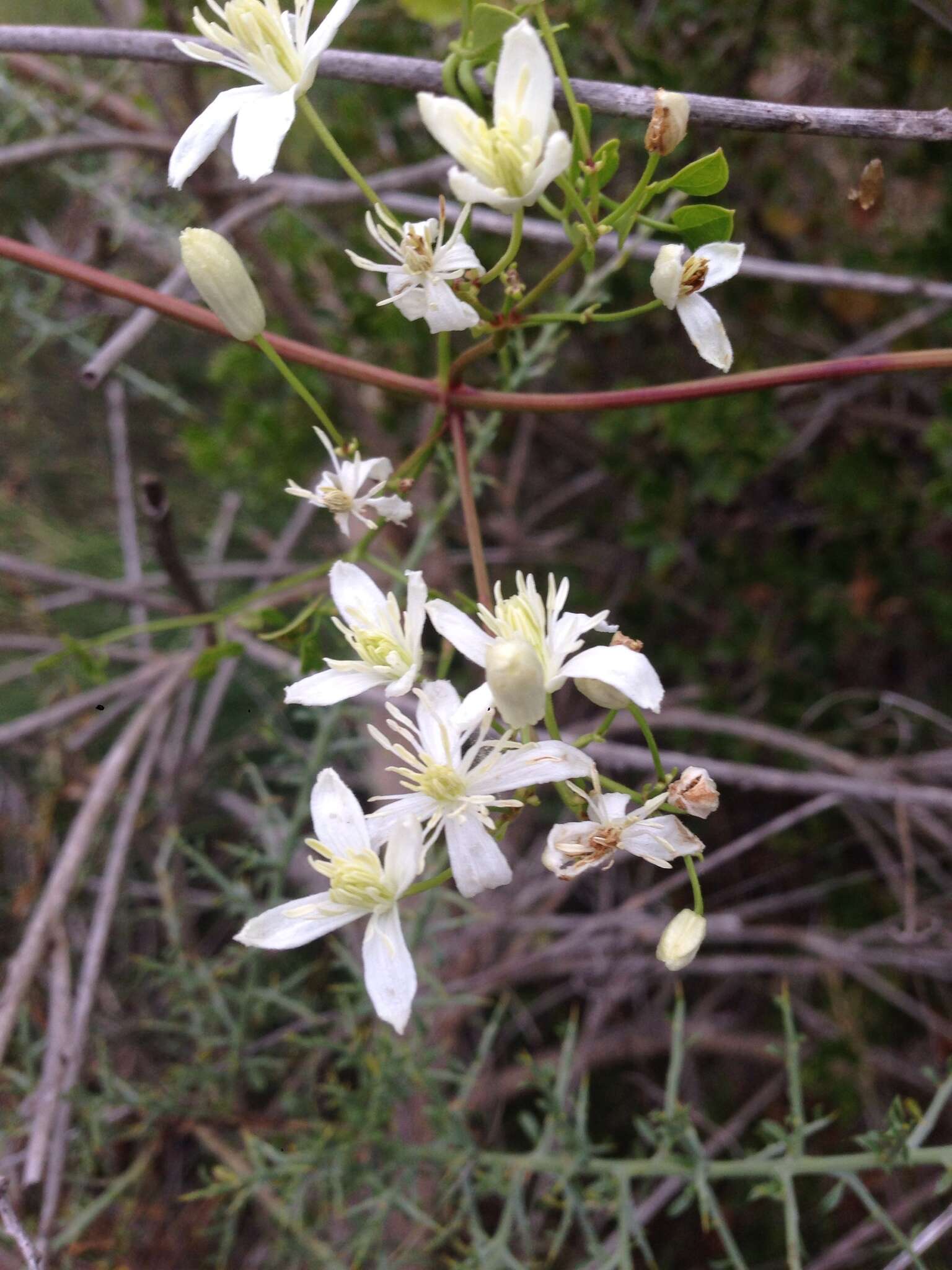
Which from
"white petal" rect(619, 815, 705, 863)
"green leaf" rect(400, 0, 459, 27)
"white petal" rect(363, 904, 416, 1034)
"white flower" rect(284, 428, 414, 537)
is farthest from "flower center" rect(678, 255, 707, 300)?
"green leaf" rect(400, 0, 459, 27)

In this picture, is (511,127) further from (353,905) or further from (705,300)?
(353,905)

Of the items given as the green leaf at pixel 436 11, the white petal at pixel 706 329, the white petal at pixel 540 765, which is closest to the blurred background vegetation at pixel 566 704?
the green leaf at pixel 436 11

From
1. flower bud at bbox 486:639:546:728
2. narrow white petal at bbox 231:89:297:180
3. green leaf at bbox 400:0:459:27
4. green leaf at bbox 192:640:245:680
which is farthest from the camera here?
green leaf at bbox 400:0:459:27

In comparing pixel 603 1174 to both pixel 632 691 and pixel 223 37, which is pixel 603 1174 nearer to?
pixel 632 691

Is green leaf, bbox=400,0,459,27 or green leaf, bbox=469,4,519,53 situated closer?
green leaf, bbox=469,4,519,53

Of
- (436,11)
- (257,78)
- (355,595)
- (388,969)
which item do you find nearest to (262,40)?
(257,78)

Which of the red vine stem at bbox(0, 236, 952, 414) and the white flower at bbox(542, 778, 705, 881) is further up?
the red vine stem at bbox(0, 236, 952, 414)

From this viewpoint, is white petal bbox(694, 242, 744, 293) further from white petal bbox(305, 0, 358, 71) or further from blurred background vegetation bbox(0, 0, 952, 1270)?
blurred background vegetation bbox(0, 0, 952, 1270)
